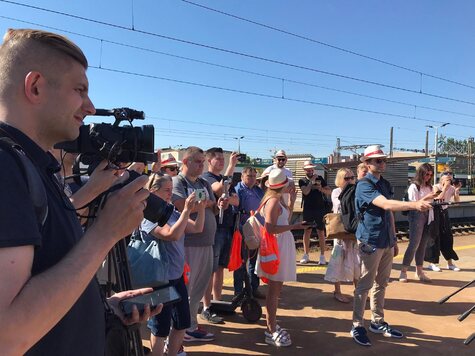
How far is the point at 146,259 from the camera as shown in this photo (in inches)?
114

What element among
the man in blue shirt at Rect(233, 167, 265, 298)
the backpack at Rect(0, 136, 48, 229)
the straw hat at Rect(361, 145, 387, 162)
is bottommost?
the man in blue shirt at Rect(233, 167, 265, 298)

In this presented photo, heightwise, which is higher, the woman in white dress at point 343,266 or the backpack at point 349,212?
the backpack at point 349,212

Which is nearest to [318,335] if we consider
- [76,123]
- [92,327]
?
[92,327]

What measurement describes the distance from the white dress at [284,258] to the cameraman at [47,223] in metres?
2.93

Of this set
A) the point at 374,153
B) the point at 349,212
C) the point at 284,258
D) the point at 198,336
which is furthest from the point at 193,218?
the point at 349,212

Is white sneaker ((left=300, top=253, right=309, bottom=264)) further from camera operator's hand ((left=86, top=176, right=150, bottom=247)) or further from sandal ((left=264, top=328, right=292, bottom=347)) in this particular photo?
camera operator's hand ((left=86, top=176, right=150, bottom=247))

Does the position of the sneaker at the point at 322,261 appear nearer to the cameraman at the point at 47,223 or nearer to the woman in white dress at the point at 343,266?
the woman in white dress at the point at 343,266

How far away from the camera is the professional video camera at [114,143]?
1457 mm

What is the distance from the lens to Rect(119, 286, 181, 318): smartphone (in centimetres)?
148

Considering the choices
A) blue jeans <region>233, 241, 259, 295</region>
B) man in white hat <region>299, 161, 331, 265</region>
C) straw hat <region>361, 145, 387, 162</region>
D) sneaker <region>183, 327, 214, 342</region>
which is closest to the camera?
sneaker <region>183, 327, 214, 342</region>

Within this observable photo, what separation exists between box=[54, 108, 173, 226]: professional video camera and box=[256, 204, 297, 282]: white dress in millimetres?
2728

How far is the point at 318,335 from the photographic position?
4.32 m

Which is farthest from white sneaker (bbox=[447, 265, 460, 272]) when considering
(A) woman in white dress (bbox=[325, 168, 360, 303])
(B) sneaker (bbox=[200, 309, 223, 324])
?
(B) sneaker (bbox=[200, 309, 223, 324])

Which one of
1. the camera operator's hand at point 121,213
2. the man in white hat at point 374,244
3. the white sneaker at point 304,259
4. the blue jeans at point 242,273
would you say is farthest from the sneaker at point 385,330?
the camera operator's hand at point 121,213
